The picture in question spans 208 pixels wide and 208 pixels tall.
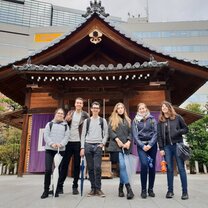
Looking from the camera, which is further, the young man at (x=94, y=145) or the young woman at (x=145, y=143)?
the young man at (x=94, y=145)

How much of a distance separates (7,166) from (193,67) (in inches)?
467

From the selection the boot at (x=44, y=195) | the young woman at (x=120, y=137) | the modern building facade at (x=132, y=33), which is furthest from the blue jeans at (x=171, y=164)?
the modern building facade at (x=132, y=33)

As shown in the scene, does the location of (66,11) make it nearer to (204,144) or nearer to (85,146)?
(204,144)

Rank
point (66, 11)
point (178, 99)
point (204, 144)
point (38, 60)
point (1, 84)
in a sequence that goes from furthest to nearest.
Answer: point (66, 11)
point (204, 144)
point (178, 99)
point (1, 84)
point (38, 60)

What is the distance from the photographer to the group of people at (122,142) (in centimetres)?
386

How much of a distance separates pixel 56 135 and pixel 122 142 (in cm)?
124

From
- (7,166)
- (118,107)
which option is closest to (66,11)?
(7,166)

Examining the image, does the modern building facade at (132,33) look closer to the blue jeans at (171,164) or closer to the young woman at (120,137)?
the young woman at (120,137)

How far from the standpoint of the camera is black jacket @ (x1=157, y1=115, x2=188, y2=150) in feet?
12.7

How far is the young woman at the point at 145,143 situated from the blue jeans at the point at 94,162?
0.76m

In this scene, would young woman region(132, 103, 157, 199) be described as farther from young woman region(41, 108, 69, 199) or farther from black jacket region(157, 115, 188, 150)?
young woman region(41, 108, 69, 199)

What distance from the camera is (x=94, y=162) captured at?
4051mm

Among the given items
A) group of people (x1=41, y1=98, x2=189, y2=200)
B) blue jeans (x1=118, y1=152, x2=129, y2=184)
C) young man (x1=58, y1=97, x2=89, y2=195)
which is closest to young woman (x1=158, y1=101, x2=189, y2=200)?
group of people (x1=41, y1=98, x2=189, y2=200)

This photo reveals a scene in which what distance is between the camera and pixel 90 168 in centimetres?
408
